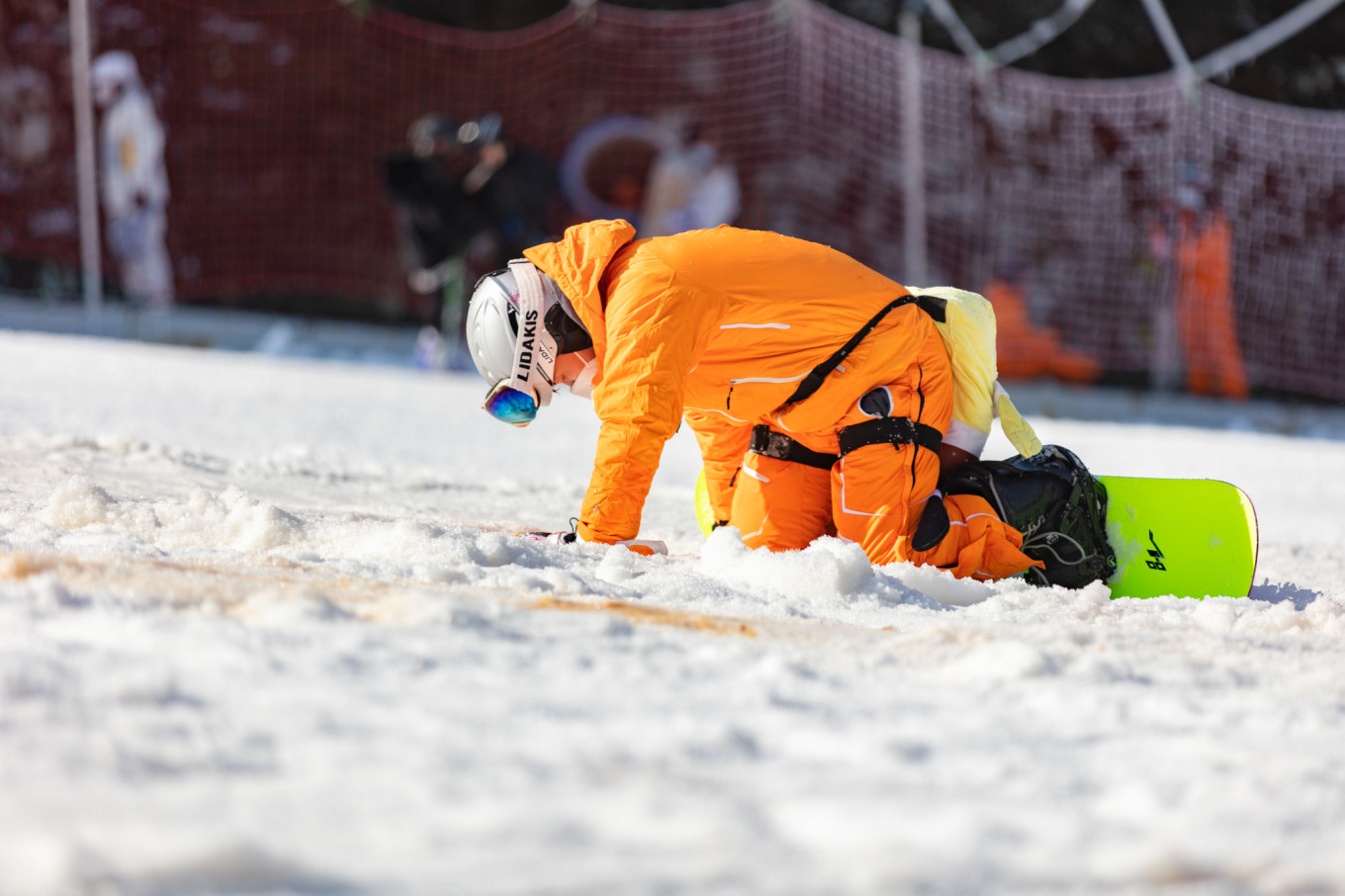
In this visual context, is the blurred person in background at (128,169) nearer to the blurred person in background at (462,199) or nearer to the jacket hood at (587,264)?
A: the blurred person in background at (462,199)

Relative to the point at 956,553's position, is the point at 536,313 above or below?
above

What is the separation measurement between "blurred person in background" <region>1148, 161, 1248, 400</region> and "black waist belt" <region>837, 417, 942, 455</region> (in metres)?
7.31

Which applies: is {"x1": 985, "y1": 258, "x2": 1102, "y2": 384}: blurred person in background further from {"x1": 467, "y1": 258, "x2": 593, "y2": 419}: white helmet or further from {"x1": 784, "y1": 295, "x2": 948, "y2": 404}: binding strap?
{"x1": 467, "y1": 258, "x2": 593, "y2": 419}: white helmet

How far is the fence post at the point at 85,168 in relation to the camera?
8.00 meters

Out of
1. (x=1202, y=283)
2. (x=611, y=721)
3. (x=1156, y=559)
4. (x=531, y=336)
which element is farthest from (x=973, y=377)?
(x=1202, y=283)

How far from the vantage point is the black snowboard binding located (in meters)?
2.53

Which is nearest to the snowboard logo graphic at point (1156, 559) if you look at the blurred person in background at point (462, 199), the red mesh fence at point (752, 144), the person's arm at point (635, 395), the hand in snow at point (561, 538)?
the person's arm at point (635, 395)

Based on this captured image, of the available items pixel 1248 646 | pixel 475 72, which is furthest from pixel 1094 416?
pixel 1248 646

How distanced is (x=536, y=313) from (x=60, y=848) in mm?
1715

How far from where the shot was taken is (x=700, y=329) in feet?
7.68

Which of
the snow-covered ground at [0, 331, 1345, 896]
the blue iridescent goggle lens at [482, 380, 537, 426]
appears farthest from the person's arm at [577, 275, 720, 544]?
the blue iridescent goggle lens at [482, 380, 537, 426]

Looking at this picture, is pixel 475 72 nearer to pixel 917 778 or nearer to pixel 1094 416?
pixel 1094 416

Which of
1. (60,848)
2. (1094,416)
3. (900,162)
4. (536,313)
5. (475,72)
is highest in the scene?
(475,72)

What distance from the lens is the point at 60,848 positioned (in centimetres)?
81
